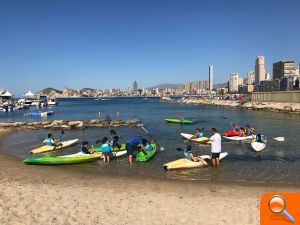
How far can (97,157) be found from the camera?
20.5 m

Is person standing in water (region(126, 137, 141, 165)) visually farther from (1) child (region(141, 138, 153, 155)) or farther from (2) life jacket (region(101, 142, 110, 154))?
(2) life jacket (region(101, 142, 110, 154))

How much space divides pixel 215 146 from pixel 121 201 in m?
8.18

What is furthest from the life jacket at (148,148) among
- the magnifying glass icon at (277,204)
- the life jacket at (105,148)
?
the magnifying glass icon at (277,204)

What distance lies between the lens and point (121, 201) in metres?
11.3

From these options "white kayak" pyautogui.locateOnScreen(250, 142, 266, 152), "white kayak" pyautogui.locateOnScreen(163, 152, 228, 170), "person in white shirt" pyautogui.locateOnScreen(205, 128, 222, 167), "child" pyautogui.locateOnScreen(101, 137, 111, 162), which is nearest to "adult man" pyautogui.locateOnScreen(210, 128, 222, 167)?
"person in white shirt" pyautogui.locateOnScreen(205, 128, 222, 167)

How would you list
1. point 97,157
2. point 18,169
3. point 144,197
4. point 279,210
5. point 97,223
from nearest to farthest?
1. point 279,210
2. point 97,223
3. point 144,197
4. point 18,169
5. point 97,157

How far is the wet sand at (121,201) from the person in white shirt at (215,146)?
3481 millimetres

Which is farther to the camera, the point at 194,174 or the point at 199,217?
the point at 194,174

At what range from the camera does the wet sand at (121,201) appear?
926 cm

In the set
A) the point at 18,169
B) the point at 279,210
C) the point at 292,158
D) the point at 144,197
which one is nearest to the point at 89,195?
the point at 144,197

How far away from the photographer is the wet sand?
9.26m

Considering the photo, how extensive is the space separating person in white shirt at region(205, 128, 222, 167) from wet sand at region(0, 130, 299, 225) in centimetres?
348

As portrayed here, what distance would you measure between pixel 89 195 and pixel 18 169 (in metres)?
8.17

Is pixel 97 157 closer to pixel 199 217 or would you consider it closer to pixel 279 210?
pixel 199 217
